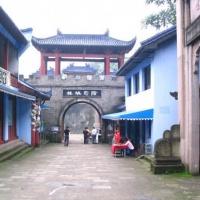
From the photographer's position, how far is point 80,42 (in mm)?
25281

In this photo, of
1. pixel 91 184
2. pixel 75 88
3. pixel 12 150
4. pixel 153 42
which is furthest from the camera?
pixel 75 88

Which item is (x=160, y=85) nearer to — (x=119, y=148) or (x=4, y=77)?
(x=119, y=148)

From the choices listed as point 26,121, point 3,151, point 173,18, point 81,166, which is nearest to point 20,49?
point 26,121

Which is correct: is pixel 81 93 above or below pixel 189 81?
above

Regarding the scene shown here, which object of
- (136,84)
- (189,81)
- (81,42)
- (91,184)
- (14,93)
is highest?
(81,42)

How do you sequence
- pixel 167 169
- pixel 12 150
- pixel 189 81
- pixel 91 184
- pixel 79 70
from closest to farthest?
pixel 91 184 < pixel 189 81 < pixel 167 169 < pixel 12 150 < pixel 79 70

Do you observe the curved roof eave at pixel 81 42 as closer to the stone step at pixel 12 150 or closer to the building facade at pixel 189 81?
the stone step at pixel 12 150

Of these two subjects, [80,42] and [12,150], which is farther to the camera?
[80,42]

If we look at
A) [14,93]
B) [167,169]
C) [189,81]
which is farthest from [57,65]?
[167,169]

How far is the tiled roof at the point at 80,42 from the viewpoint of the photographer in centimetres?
2412

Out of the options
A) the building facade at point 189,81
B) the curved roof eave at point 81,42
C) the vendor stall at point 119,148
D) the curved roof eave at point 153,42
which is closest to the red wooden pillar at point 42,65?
the curved roof eave at point 81,42

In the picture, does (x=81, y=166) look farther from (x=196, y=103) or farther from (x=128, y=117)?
(x=196, y=103)

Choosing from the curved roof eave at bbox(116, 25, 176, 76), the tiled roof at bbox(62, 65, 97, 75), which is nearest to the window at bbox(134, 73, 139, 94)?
the curved roof eave at bbox(116, 25, 176, 76)

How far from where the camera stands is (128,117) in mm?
12906
